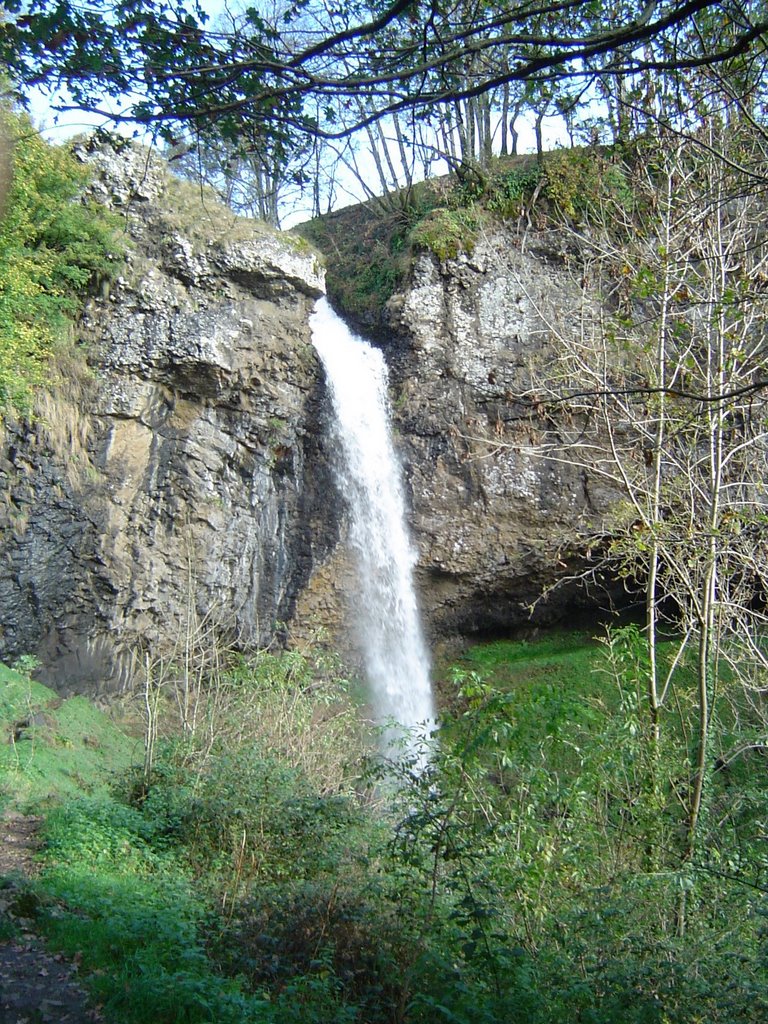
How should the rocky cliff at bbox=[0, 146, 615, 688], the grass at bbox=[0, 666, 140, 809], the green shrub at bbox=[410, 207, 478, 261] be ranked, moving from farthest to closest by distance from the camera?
the green shrub at bbox=[410, 207, 478, 261], the rocky cliff at bbox=[0, 146, 615, 688], the grass at bbox=[0, 666, 140, 809]

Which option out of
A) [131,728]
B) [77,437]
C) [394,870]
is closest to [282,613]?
[131,728]

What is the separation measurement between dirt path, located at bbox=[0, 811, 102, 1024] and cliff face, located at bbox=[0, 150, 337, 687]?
7775 millimetres

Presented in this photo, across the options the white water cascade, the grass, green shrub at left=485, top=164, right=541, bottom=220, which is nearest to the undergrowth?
the grass

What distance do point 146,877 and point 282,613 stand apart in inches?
386

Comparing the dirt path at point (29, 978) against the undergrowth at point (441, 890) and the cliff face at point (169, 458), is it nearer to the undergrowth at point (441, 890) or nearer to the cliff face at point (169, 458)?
the undergrowth at point (441, 890)

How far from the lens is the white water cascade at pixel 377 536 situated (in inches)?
661

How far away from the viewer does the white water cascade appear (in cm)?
1678

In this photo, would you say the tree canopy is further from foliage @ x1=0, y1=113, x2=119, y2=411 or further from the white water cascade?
the white water cascade

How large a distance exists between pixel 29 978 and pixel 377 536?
1258cm

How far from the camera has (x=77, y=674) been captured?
14133 millimetres

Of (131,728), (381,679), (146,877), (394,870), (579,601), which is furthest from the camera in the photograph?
(579,601)

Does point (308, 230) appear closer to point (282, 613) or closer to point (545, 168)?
point (545, 168)

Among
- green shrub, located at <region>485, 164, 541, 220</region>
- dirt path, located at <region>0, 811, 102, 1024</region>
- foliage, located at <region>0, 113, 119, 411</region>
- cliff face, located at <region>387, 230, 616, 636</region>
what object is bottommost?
dirt path, located at <region>0, 811, 102, 1024</region>

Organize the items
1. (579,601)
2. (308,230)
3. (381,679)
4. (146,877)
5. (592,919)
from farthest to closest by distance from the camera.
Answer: (308,230)
(579,601)
(381,679)
(146,877)
(592,919)
